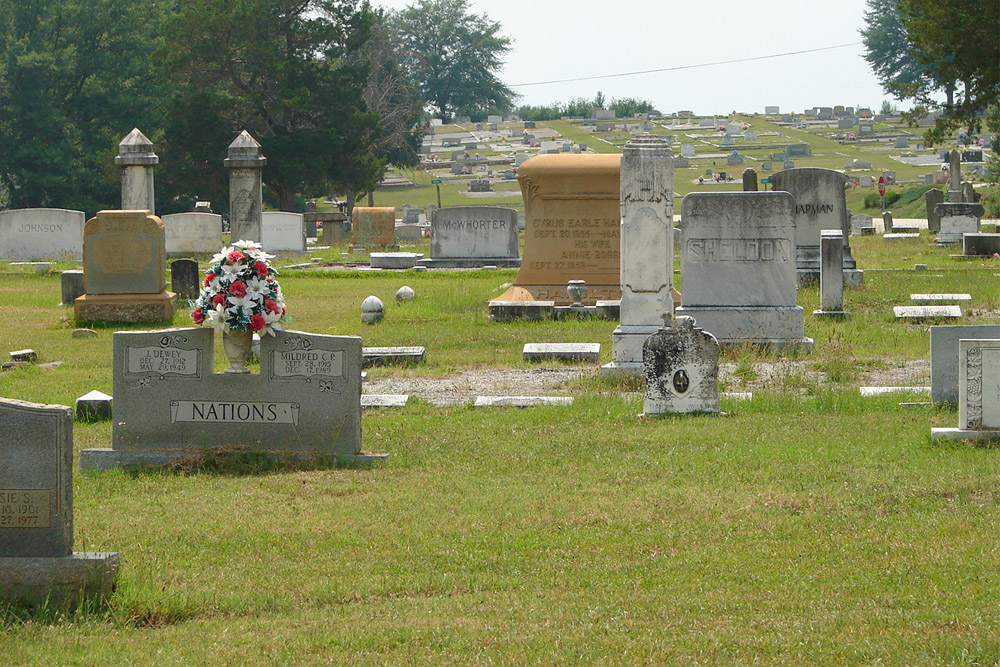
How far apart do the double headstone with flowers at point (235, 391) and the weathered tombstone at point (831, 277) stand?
32.4ft

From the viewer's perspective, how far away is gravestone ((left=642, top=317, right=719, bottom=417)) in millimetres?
10812

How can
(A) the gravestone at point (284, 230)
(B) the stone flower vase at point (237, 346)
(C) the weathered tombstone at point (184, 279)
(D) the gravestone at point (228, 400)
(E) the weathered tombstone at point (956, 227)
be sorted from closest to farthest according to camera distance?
(D) the gravestone at point (228, 400) < (B) the stone flower vase at point (237, 346) < (C) the weathered tombstone at point (184, 279) < (E) the weathered tombstone at point (956, 227) < (A) the gravestone at point (284, 230)

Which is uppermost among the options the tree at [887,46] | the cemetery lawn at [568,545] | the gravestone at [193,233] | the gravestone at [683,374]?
the tree at [887,46]

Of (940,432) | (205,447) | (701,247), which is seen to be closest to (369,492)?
(205,447)

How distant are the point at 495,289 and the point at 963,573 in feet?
55.3

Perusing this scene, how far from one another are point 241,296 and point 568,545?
3344 mm

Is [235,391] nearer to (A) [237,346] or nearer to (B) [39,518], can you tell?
(A) [237,346]

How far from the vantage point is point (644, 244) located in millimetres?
13219

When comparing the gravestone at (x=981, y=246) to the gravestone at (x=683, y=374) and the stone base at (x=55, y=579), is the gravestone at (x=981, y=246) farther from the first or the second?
the stone base at (x=55, y=579)

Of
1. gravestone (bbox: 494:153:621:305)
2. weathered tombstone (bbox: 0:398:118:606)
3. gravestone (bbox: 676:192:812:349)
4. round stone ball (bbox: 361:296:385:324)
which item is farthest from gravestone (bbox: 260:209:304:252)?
weathered tombstone (bbox: 0:398:118:606)

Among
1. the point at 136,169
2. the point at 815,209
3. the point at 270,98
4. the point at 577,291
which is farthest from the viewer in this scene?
the point at 270,98

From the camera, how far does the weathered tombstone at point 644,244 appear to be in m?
13.2

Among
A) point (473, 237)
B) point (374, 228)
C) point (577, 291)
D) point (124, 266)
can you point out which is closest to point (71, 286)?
point (124, 266)

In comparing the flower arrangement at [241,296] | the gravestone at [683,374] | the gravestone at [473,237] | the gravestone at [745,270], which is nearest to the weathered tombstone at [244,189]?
the gravestone at [473,237]
